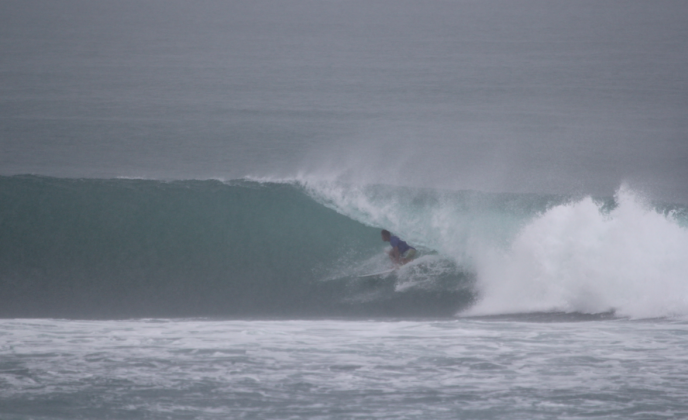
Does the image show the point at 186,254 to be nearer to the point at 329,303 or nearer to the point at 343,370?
the point at 329,303

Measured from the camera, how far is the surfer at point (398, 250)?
923cm

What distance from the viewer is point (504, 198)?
11.4 metres

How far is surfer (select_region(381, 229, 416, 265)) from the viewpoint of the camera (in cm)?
923

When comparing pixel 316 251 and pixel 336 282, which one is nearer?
pixel 336 282

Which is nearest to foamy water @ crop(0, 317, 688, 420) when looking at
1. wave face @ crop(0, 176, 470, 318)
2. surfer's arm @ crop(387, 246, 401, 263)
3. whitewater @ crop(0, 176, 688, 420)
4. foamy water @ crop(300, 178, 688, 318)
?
whitewater @ crop(0, 176, 688, 420)

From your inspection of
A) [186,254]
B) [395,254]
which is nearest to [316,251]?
[395,254]

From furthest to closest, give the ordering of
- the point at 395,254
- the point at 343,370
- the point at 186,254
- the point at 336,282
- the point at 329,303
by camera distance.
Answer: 1. the point at 186,254
2. the point at 336,282
3. the point at 395,254
4. the point at 329,303
5. the point at 343,370

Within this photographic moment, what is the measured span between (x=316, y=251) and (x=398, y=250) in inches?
62.6

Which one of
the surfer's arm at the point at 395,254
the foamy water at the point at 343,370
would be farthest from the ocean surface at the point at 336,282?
the surfer's arm at the point at 395,254

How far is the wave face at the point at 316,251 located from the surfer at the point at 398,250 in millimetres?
149

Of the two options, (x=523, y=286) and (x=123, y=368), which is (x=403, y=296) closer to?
(x=523, y=286)

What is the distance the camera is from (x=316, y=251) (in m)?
10.5

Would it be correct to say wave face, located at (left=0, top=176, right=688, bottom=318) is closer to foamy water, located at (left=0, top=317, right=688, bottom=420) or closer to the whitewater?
the whitewater

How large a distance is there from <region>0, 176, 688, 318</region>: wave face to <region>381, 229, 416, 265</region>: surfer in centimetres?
15
